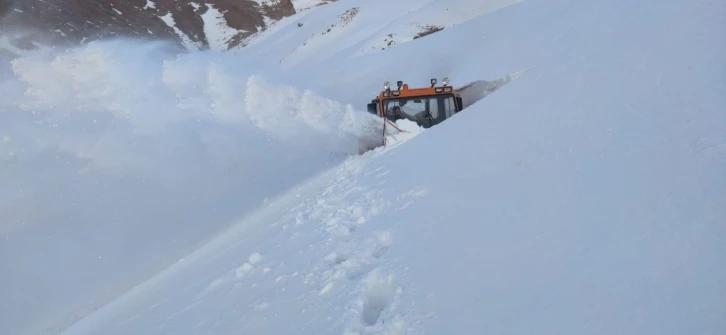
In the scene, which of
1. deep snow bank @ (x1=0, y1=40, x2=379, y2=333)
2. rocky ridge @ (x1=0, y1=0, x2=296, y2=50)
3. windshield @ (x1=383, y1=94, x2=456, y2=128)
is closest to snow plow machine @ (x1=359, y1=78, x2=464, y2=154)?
windshield @ (x1=383, y1=94, x2=456, y2=128)

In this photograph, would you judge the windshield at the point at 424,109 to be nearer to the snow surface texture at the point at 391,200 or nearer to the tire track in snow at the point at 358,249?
the snow surface texture at the point at 391,200

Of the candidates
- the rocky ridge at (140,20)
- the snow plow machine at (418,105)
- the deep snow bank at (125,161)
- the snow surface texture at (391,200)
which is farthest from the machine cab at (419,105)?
the rocky ridge at (140,20)

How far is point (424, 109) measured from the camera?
1101cm

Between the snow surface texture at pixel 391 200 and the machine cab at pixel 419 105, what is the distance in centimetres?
74

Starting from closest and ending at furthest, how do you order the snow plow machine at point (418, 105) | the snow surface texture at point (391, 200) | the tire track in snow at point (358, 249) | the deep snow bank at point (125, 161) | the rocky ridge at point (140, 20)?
1. the snow surface texture at point (391, 200)
2. the tire track in snow at point (358, 249)
3. the deep snow bank at point (125, 161)
4. the snow plow machine at point (418, 105)
5. the rocky ridge at point (140, 20)

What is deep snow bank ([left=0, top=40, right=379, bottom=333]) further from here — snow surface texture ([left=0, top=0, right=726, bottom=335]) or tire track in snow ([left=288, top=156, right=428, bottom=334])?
tire track in snow ([left=288, top=156, right=428, bottom=334])

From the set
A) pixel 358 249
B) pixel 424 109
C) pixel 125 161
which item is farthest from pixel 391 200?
pixel 125 161

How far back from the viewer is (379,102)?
10.9 metres

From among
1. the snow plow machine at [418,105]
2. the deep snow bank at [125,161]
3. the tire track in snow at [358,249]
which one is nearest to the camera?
the tire track in snow at [358,249]

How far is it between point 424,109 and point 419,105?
0.14m

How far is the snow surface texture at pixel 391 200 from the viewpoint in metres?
3.17

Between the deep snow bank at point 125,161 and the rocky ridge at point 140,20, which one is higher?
the rocky ridge at point 140,20

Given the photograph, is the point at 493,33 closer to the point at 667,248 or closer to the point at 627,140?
the point at 627,140

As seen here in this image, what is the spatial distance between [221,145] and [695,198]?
29.9 ft
